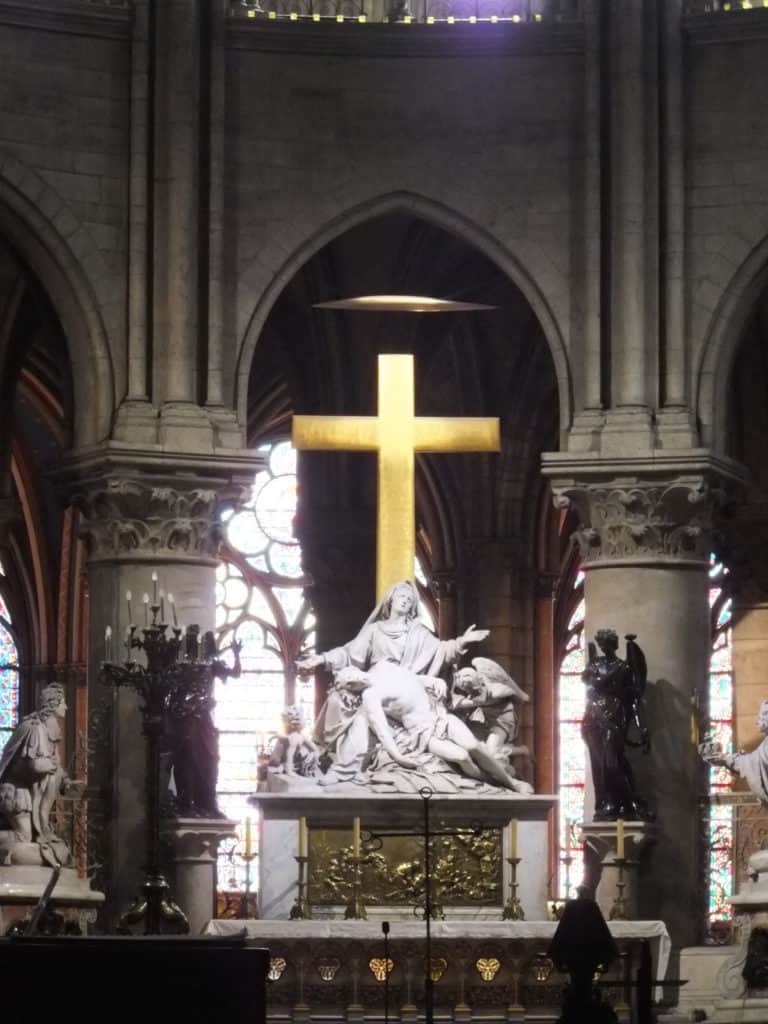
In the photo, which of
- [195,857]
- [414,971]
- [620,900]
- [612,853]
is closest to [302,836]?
[414,971]

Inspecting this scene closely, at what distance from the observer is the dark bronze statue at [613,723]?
2503 centimetres

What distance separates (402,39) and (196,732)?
21.1 ft

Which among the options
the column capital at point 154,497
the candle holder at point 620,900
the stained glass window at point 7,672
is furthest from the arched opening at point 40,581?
the candle holder at point 620,900

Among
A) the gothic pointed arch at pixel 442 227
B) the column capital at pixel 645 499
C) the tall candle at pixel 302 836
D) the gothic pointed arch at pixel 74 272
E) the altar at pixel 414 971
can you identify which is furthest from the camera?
the gothic pointed arch at pixel 442 227

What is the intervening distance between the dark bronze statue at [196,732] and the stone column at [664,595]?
3.08 meters

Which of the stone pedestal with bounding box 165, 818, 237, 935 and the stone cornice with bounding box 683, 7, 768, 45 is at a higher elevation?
the stone cornice with bounding box 683, 7, 768, 45

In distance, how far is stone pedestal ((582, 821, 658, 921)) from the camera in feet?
82.6

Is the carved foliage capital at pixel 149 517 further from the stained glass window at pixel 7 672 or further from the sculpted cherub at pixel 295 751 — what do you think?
the stained glass window at pixel 7 672

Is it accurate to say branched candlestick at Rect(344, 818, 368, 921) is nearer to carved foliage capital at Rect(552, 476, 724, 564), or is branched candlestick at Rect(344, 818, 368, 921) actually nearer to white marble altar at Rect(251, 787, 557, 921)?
white marble altar at Rect(251, 787, 557, 921)

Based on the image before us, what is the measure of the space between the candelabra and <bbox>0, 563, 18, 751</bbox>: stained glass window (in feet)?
40.1

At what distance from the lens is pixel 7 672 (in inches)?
1479

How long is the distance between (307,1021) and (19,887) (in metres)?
3.05

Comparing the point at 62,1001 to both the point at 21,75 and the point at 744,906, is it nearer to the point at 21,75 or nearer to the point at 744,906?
the point at 744,906

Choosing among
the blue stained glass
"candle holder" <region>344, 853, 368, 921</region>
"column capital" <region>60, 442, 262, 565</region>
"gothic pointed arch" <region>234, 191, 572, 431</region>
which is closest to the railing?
"gothic pointed arch" <region>234, 191, 572, 431</region>
